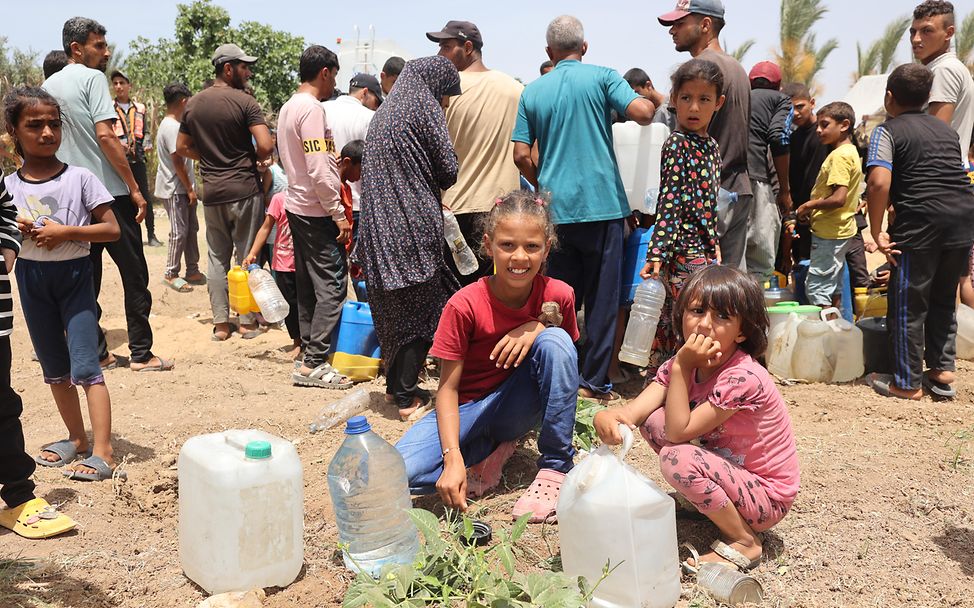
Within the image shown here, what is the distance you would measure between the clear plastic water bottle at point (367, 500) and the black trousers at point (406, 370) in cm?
164

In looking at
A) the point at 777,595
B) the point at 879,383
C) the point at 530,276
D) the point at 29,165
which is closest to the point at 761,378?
the point at 777,595

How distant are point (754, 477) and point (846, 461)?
4.12ft

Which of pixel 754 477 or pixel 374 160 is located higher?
pixel 374 160

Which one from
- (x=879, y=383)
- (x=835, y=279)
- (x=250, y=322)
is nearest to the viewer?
(x=879, y=383)

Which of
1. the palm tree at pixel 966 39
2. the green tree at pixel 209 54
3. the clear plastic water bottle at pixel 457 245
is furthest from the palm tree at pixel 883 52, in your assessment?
the clear plastic water bottle at pixel 457 245

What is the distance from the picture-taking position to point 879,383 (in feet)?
15.1

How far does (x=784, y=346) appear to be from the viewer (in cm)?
484

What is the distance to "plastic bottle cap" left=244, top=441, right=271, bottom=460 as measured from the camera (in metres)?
2.21

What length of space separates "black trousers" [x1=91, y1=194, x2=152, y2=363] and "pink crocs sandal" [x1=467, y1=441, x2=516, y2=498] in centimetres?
314

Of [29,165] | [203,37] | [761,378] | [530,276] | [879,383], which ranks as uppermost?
[203,37]

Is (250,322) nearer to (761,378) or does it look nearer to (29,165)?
(29,165)

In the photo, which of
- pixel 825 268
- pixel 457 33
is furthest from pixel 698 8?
pixel 825 268

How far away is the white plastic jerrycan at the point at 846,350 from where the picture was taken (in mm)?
4746

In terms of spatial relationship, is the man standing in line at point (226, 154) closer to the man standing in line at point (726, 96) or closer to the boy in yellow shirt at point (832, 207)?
the man standing in line at point (726, 96)
